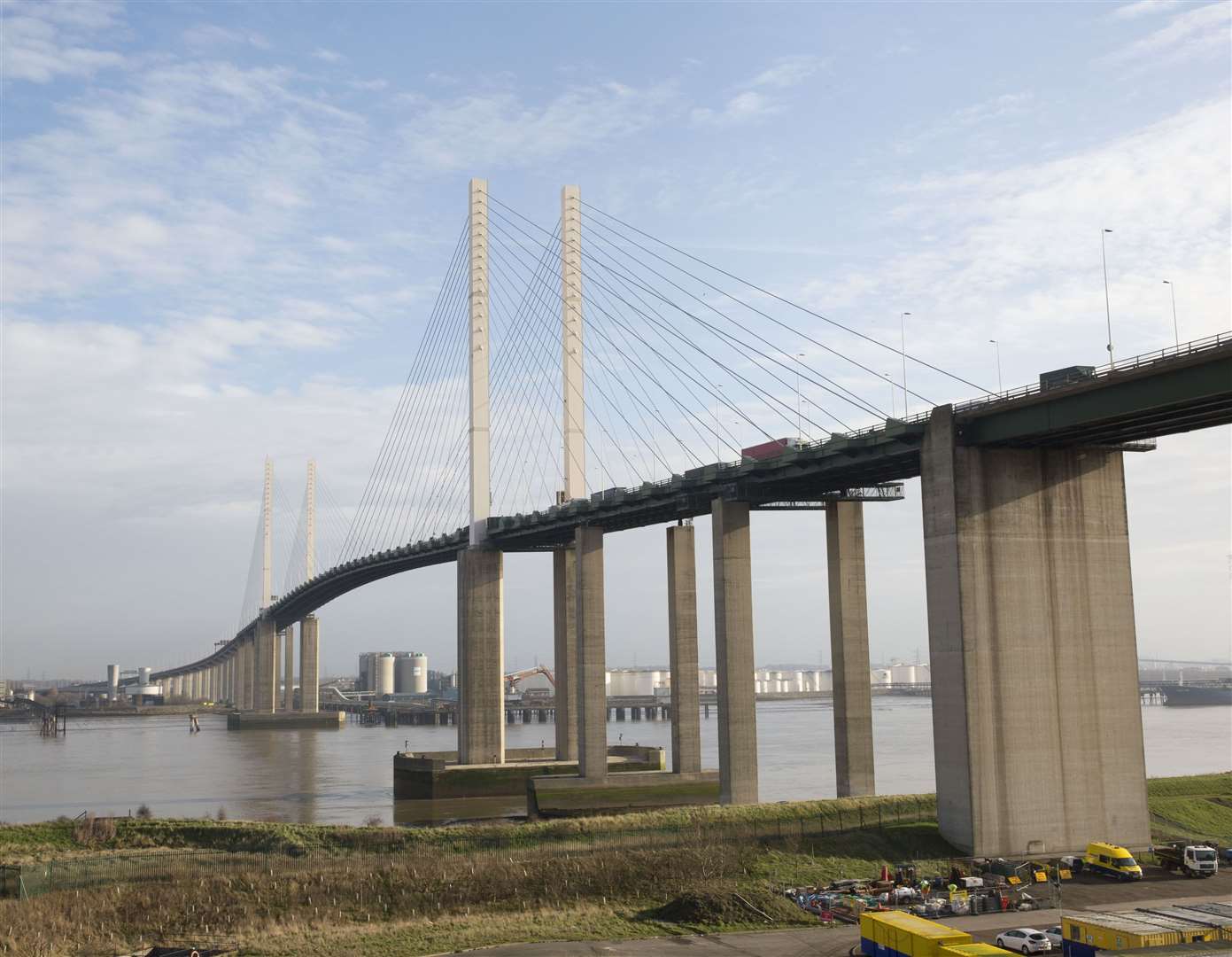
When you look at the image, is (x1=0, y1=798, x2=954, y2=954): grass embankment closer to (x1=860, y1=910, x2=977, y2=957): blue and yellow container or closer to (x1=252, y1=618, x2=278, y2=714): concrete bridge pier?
(x1=860, y1=910, x2=977, y2=957): blue and yellow container

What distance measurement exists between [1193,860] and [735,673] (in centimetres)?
2157

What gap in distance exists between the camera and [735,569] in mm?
54062

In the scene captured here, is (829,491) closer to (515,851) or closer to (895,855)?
(895,855)

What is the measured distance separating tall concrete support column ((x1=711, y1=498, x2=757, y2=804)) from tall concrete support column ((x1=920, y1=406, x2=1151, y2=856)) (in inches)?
536

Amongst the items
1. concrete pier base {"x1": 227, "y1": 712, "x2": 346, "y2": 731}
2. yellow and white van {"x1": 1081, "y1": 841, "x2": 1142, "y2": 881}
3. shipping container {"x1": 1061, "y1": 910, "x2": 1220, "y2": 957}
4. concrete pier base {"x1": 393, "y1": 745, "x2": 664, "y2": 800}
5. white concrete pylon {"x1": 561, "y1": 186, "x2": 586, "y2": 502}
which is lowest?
concrete pier base {"x1": 227, "y1": 712, "x2": 346, "y2": 731}

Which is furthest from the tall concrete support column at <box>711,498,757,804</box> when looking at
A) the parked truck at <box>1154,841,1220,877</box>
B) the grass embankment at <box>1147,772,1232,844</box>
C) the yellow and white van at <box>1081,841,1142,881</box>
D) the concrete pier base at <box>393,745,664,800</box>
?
the parked truck at <box>1154,841,1220,877</box>

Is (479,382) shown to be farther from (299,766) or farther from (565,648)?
(299,766)

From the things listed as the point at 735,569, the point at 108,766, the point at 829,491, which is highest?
the point at 829,491

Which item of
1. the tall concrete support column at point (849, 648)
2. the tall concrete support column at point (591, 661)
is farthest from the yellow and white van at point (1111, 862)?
the tall concrete support column at point (591, 661)

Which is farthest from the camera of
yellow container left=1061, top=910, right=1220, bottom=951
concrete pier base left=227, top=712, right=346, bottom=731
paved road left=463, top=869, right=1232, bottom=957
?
concrete pier base left=227, top=712, right=346, bottom=731

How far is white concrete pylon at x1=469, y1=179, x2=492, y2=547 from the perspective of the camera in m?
75.0

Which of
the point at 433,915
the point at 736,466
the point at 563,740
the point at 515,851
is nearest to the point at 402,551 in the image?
the point at 563,740

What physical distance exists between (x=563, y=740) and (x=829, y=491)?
90.3ft

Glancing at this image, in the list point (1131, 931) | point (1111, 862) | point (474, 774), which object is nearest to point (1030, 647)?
point (1111, 862)
